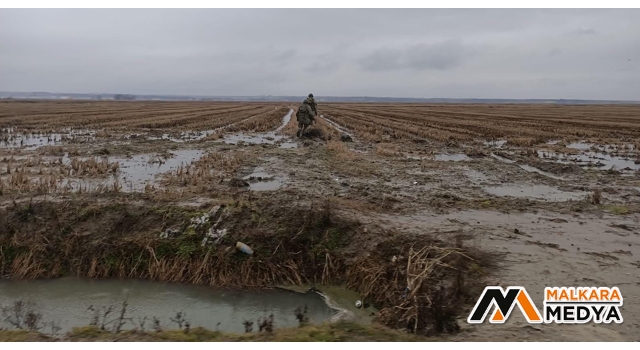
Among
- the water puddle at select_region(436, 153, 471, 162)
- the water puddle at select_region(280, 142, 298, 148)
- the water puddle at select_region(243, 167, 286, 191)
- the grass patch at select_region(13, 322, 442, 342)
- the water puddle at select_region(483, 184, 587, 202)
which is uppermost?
the water puddle at select_region(280, 142, 298, 148)

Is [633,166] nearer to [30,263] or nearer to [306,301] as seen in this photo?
[306,301]

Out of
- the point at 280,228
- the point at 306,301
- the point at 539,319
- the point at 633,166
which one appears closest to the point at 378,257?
the point at 306,301

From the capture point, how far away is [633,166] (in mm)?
17156

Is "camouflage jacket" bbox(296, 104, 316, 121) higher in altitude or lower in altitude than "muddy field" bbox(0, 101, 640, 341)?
higher

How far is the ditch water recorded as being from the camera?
651cm

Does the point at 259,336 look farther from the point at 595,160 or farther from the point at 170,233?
the point at 595,160

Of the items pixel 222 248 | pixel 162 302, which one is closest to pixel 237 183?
pixel 222 248

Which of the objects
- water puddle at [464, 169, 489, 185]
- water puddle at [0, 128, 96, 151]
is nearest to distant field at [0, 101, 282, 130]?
water puddle at [0, 128, 96, 151]

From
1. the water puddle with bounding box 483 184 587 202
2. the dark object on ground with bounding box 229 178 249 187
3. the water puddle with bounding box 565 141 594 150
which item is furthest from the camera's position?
the water puddle with bounding box 565 141 594 150

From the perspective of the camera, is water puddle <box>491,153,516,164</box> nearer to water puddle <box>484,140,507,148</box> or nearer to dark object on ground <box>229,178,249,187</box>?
water puddle <box>484,140,507,148</box>

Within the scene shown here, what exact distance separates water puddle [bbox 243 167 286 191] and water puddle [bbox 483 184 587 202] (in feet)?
22.4

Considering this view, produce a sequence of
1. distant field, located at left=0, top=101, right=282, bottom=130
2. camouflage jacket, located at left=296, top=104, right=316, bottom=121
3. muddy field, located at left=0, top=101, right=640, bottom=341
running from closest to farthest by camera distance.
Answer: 1. muddy field, located at left=0, top=101, right=640, bottom=341
2. camouflage jacket, located at left=296, top=104, right=316, bottom=121
3. distant field, located at left=0, top=101, right=282, bottom=130

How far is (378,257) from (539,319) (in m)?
2.97

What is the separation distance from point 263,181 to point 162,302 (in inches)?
267
